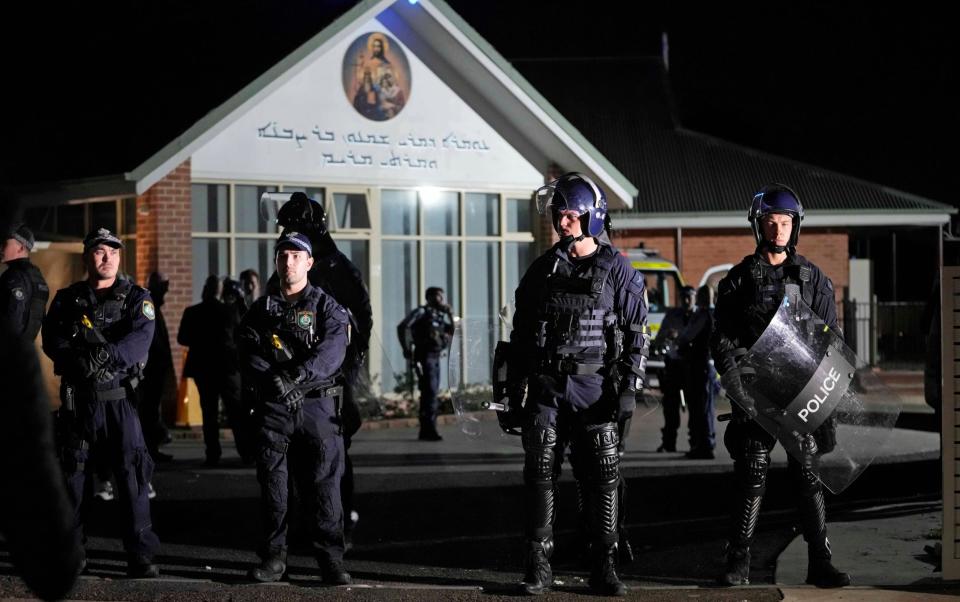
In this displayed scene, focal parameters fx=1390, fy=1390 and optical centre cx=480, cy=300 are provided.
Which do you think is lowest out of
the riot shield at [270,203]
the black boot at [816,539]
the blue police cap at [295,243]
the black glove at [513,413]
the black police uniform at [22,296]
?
the black boot at [816,539]

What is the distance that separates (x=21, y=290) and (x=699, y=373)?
24.7 feet

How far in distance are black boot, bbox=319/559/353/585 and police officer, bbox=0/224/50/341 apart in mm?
2338

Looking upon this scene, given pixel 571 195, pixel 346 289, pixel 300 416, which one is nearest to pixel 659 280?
pixel 346 289

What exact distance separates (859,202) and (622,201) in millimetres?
10092

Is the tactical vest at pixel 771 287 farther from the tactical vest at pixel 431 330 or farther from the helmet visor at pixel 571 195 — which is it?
the tactical vest at pixel 431 330

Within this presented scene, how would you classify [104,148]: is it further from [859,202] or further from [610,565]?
[859,202]

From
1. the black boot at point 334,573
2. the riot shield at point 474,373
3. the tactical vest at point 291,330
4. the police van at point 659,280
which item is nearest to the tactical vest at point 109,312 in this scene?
the tactical vest at point 291,330

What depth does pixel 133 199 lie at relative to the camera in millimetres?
17688

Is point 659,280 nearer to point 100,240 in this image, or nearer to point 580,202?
point 580,202

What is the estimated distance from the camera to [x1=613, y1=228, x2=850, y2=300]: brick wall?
29641mm

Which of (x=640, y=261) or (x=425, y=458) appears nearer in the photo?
(x=425, y=458)


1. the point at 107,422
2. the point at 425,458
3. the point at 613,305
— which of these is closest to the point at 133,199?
the point at 425,458

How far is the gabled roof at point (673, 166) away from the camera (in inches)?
1129

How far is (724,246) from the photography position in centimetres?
2984
